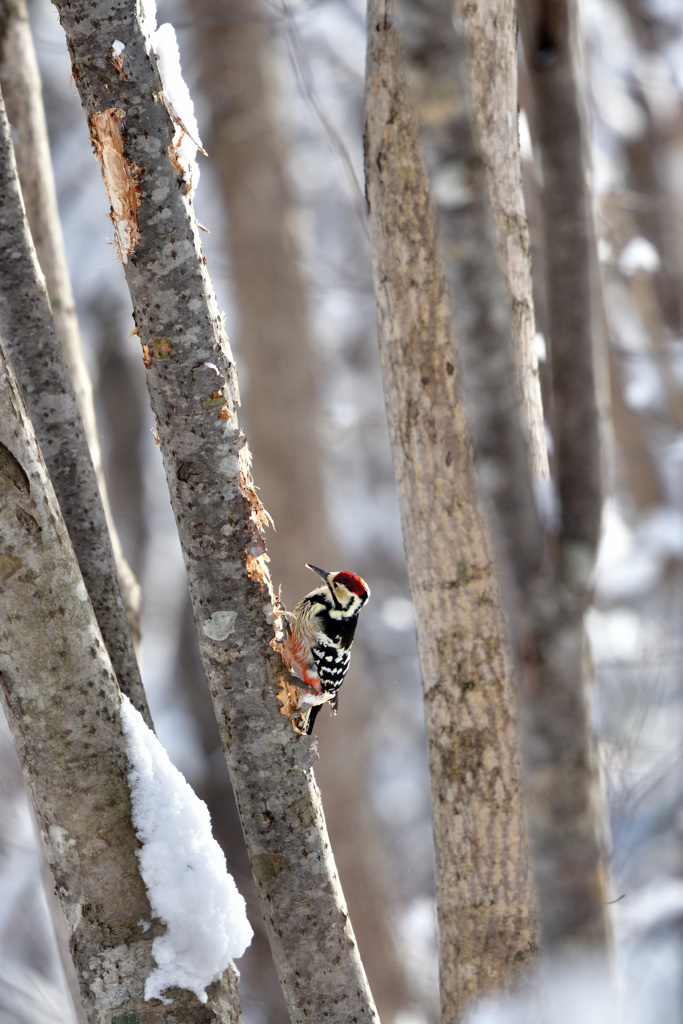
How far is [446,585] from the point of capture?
4.41 feet

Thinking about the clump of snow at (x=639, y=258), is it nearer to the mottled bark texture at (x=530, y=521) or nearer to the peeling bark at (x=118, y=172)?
the peeling bark at (x=118, y=172)

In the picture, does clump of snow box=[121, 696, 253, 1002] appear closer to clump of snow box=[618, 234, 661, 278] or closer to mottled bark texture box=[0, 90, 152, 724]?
mottled bark texture box=[0, 90, 152, 724]

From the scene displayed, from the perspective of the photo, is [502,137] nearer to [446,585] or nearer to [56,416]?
[446,585]

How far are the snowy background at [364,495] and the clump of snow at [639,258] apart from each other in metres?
0.02

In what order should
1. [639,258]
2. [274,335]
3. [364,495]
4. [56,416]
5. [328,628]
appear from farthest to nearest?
[364,495], [639,258], [274,335], [328,628], [56,416]

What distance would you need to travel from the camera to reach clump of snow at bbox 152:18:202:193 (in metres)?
0.90

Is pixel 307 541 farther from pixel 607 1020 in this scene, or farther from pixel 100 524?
pixel 607 1020

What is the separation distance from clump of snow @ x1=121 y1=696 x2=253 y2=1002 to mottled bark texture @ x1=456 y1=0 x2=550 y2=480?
781 millimetres

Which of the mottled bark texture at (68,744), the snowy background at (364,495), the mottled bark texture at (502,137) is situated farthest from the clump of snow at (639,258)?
the mottled bark texture at (68,744)

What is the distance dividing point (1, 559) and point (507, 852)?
877 mm

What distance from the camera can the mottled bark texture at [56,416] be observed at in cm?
111

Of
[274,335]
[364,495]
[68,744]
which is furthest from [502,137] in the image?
[364,495]

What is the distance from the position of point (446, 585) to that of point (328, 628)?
0.86ft

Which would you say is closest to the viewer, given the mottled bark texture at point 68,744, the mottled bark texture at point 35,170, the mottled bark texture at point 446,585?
the mottled bark texture at point 68,744
